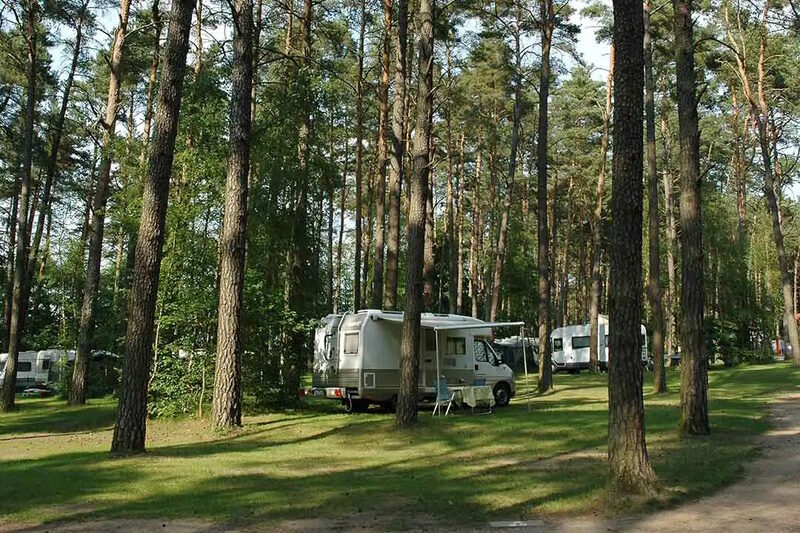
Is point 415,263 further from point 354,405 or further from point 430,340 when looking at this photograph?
point 354,405

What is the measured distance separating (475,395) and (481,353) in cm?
310

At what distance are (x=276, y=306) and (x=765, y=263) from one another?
3974 cm

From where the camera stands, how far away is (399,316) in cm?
1620

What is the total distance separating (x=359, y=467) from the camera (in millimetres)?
9234

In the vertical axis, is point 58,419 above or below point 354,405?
below

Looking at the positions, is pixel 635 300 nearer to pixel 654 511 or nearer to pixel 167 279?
pixel 654 511

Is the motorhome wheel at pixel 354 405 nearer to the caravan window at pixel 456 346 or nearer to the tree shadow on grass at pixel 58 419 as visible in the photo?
the caravan window at pixel 456 346

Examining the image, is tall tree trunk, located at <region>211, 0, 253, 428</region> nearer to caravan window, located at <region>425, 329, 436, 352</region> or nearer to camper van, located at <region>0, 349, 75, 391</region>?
caravan window, located at <region>425, 329, 436, 352</region>

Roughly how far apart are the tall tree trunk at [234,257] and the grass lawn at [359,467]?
68 cm

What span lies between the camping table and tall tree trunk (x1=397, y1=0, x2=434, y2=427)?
221 centimetres

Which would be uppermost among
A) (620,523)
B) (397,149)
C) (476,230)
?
(476,230)

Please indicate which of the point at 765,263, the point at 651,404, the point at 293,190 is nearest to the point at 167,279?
the point at 293,190

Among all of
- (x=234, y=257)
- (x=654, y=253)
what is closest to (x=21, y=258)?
(x=234, y=257)

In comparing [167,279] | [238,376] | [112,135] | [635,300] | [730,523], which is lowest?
[730,523]
